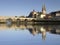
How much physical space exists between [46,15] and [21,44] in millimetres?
95796

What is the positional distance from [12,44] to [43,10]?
98.7 metres

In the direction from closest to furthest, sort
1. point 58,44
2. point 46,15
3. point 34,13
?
point 58,44, point 46,15, point 34,13

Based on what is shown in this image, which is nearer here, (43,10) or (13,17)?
(13,17)

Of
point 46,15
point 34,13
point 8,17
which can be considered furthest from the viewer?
point 34,13

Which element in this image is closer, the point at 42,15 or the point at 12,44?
the point at 12,44

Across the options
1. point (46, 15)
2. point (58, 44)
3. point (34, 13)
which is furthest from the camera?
point (34, 13)

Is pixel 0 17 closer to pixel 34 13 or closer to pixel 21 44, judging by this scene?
pixel 34 13

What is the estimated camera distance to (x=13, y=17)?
323ft

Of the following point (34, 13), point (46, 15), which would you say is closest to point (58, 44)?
point (46, 15)

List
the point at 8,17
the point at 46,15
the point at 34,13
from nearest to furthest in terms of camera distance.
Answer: the point at 8,17
the point at 46,15
the point at 34,13

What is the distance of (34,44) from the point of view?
11109mm

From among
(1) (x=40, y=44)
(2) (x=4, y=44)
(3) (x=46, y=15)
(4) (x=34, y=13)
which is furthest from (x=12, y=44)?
(4) (x=34, y=13)

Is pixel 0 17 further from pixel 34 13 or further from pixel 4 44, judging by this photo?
pixel 4 44

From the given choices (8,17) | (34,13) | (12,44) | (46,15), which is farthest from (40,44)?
(34,13)
